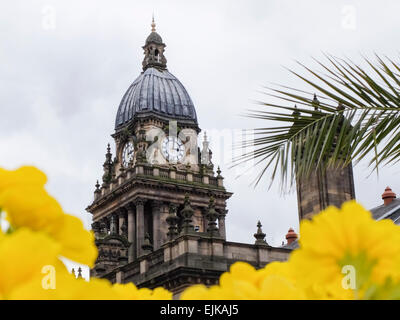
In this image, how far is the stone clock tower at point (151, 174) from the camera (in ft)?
184

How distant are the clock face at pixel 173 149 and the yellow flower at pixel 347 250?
209ft

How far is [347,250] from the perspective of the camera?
1.19m

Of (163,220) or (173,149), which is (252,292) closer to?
(163,220)

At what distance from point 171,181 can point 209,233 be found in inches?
989

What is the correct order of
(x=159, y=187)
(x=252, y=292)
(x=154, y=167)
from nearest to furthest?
(x=252, y=292) < (x=159, y=187) < (x=154, y=167)

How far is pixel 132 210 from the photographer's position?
59.3 metres

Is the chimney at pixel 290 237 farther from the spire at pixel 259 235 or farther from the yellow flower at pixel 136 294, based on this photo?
the yellow flower at pixel 136 294

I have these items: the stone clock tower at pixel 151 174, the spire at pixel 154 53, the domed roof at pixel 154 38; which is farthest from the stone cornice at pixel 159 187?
the domed roof at pixel 154 38

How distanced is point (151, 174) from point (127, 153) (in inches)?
320

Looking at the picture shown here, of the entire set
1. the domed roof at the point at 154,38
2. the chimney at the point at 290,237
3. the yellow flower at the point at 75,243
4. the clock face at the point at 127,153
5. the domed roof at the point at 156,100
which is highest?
the domed roof at the point at 154,38

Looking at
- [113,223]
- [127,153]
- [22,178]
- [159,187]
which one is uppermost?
[127,153]

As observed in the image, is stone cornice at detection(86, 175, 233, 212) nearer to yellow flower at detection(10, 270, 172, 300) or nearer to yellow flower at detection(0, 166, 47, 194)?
yellow flower at detection(0, 166, 47, 194)

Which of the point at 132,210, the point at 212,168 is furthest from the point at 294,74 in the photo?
the point at 212,168

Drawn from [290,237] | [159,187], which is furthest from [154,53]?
[290,237]
